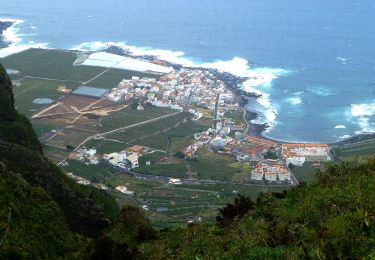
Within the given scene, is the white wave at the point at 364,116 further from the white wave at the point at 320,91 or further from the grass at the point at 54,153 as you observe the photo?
the grass at the point at 54,153

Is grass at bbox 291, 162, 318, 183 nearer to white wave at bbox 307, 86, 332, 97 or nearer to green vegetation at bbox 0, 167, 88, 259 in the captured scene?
white wave at bbox 307, 86, 332, 97

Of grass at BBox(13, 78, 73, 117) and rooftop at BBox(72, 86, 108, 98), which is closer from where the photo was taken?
grass at BBox(13, 78, 73, 117)

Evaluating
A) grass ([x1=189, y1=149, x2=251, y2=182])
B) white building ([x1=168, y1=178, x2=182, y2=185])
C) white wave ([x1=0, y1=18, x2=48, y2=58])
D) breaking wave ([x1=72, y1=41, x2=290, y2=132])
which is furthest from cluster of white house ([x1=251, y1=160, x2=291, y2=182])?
white wave ([x1=0, y1=18, x2=48, y2=58])

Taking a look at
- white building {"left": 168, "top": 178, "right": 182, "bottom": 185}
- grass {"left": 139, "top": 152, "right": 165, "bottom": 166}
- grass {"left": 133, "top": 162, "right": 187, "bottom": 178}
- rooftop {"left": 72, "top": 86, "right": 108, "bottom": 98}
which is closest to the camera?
white building {"left": 168, "top": 178, "right": 182, "bottom": 185}

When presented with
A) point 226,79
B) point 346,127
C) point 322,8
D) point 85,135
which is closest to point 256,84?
point 226,79

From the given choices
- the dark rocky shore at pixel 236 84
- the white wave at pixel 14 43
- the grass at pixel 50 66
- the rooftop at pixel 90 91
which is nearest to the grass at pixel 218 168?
the dark rocky shore at pixel 236 84

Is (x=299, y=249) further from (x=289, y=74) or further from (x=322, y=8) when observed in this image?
(x=322, y=8)

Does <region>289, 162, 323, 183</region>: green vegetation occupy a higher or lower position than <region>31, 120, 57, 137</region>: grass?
lower
